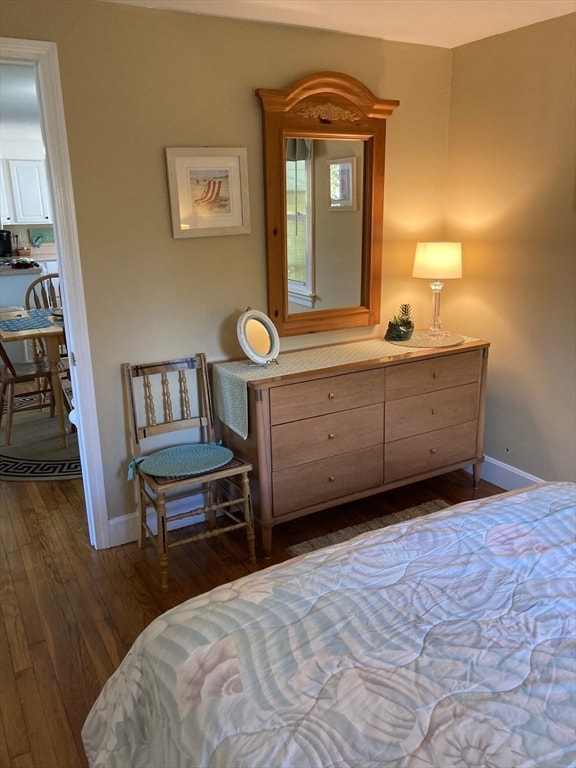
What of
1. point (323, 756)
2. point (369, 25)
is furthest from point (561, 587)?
point (369, 25)

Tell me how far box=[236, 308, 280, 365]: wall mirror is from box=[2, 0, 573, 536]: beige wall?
0.13 m

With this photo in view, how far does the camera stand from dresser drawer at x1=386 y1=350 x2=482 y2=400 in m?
2.97

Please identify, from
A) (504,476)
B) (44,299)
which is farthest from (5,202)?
(504,476)

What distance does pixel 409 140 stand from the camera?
3328mm

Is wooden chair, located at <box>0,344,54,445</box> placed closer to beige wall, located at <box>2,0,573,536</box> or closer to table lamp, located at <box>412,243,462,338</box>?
beige wall, located at <box>2,0,573,536</box>

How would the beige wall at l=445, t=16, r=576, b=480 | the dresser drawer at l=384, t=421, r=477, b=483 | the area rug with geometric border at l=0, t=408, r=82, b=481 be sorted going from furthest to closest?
the area rug with geometric border at l=0, t=408, r=82, b=481, the dresser drawer at l=384, t=421, r=477, b=483, the beige wall at l=445, t=16, r=576, b=480

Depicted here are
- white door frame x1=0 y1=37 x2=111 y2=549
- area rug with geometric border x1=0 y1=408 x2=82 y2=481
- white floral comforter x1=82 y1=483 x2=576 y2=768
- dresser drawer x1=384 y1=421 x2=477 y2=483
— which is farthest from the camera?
area rug with geometric border x1=0 y1=408 x2=82 y2=481

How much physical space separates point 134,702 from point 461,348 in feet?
7.79

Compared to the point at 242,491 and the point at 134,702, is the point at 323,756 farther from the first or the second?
the point at 242,491

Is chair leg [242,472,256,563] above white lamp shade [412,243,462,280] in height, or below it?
below

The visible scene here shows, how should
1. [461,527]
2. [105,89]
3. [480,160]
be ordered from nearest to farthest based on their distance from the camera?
[461,527], [105,89], [480,160]

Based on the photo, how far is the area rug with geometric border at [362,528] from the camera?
290 centimetres

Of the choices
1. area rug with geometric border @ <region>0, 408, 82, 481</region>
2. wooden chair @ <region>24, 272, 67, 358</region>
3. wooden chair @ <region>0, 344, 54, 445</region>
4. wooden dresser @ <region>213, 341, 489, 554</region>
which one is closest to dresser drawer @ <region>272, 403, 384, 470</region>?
wooden dresser @ <region>213, 341, 489, 554</region>

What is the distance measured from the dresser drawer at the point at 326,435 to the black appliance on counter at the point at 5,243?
570 cm
